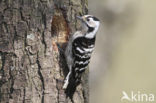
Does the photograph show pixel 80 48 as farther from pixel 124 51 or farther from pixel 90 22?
pixel 124 51

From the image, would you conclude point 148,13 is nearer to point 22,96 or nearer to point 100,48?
point 100,48

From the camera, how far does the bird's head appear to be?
621 centimetres

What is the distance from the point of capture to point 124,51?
14.2 meters

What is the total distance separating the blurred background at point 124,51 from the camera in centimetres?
1308

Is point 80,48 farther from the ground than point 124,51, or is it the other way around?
point 80,48

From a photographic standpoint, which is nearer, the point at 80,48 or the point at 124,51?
the point at 80,48

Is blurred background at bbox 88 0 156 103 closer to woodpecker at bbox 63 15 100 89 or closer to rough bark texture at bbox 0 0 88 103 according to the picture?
woodpecker at bbox 63 15 100 89

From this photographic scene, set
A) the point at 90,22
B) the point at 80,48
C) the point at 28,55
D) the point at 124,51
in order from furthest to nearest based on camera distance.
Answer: the point at 124,51 → the point at 90,22 → the point at 80,48 → the point at 28,55

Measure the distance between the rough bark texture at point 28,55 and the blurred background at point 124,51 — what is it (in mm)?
7093

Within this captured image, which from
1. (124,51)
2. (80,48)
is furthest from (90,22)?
(124,51)

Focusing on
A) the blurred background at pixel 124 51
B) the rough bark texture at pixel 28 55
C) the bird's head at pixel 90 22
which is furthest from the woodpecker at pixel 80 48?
the blurred background at pixel 124 51

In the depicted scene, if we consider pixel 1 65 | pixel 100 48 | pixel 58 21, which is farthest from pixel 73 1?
pixel 100 48

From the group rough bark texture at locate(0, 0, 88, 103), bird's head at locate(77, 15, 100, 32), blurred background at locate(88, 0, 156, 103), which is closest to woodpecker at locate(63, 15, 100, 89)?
bird's head at locate(77, 15, 100, 32)

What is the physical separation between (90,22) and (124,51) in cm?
781
